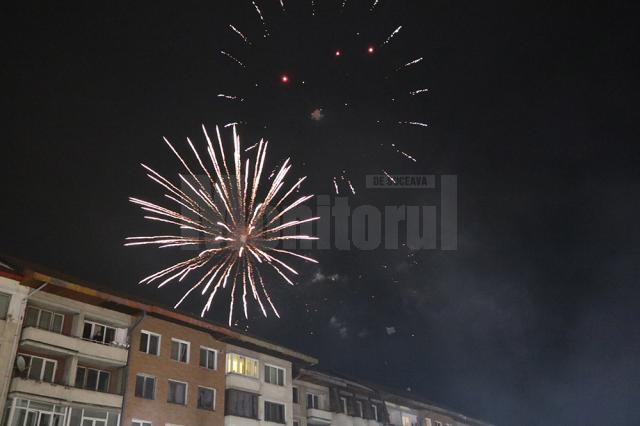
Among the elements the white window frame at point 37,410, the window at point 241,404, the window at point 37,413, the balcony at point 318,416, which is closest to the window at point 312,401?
the balcony at point 318,416

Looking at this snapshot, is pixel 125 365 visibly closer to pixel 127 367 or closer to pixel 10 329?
pixel 127 367

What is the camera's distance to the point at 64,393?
121 feet

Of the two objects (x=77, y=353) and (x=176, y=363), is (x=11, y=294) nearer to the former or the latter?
(x=77, y=353)

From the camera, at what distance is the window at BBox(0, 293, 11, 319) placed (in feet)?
116

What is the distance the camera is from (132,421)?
39.8 meters

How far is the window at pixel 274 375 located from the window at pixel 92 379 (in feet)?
48.5

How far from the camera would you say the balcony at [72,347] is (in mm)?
36188

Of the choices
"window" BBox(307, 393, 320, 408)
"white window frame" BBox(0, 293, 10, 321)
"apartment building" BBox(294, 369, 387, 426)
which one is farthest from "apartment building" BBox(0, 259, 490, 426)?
"window" BBox(307, 393, 320, 408)

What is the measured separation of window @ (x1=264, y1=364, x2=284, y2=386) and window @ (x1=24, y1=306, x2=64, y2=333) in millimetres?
18740

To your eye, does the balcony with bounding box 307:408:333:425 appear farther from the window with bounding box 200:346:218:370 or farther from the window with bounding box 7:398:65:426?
the window with bounding box 7:398:65:426

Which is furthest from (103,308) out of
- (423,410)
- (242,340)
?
(423,410)

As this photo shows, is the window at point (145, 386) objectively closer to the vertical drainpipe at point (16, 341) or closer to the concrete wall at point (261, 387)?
the concrete wall at point (261, 387)

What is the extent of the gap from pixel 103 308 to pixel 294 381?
21.2 m

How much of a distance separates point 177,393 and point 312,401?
17.4m
